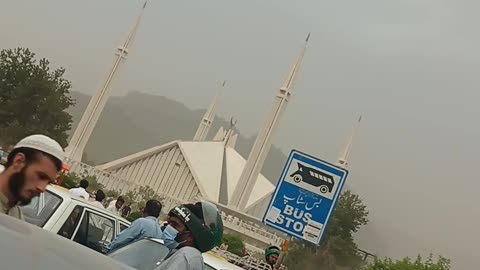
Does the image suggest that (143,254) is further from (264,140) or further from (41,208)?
(264,140)

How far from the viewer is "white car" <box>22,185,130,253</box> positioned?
6.75 m

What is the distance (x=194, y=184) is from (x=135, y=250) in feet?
257

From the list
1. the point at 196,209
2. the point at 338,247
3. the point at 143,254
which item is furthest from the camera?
the point at 338,247

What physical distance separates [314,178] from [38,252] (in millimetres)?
7089

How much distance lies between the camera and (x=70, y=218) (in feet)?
23.0

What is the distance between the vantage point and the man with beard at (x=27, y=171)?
353 centimetres

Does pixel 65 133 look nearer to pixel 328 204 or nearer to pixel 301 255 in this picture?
pixel 301 255

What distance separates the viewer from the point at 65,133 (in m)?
48.0

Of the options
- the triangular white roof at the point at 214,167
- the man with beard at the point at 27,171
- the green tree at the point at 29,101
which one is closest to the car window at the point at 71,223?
the man with beard at the point at 27,171

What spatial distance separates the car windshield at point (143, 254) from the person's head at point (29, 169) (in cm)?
97

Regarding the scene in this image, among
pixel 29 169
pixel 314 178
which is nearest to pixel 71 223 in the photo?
pixel 314 178

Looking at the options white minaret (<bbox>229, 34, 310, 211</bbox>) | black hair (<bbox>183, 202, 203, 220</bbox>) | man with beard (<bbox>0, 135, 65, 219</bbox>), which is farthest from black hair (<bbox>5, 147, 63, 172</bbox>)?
white minaret (<bbox>229, 34, 310, 211</bbox>)

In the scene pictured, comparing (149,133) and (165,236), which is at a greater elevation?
→ (149,133)

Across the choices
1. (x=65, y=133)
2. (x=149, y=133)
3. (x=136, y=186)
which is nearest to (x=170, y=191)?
(x=136, y=186)
